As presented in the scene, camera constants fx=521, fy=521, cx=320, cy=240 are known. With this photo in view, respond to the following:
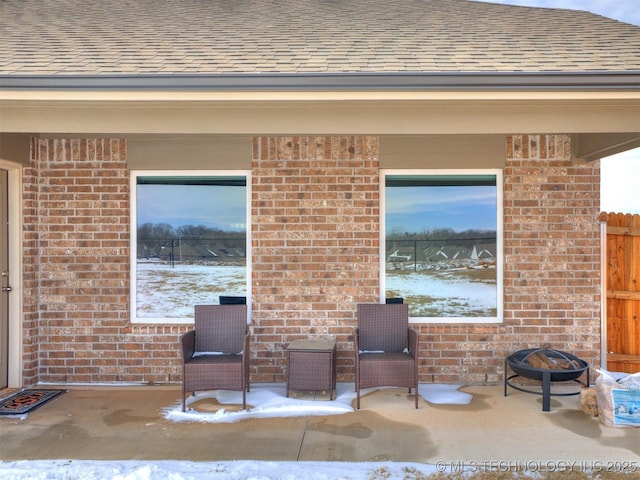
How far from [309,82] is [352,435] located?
2.86 meters

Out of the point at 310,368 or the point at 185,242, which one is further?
the point at 185,242

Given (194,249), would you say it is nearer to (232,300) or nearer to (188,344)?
(232,300)

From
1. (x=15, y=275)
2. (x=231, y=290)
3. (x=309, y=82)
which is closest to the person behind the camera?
(x=309, y=82)

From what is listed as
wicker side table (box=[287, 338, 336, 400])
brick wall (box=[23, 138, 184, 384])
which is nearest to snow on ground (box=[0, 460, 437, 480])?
wicker side table (box=[287, 338, 336, 400])

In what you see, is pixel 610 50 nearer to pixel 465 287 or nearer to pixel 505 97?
pixel 505 97

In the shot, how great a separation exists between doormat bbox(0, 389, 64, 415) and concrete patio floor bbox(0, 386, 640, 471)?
18 cm

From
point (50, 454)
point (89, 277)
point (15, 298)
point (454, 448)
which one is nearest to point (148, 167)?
point (89, 277)

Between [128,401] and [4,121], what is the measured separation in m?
2.97

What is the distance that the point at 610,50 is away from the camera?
4453 mm

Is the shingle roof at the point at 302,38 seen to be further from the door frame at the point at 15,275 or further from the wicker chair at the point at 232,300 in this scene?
the wicker chair at the point at 232,300

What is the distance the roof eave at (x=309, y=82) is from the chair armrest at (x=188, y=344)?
Answer: 2.44 metres

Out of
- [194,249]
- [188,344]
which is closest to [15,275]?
[194,249]

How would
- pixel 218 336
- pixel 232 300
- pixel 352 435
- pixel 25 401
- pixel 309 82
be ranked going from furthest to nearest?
pixel 232 300
pixel 218 336
pixel 25 401
pixel 352 435
pixel 309 82

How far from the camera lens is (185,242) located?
20.3 feet
